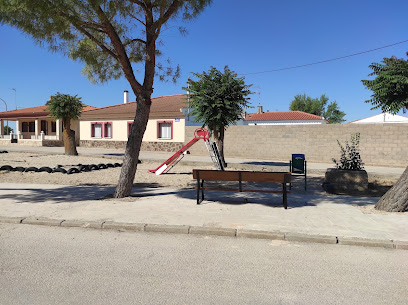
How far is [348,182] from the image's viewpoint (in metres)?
9.10

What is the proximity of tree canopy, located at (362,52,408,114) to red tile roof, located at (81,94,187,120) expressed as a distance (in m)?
15.8

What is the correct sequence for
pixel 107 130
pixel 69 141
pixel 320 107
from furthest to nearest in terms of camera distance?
1. pixel 320 107
2. pixel 107 130
3. pixel 69 141

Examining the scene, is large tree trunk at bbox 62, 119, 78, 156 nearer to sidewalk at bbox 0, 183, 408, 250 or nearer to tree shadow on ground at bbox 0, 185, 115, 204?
tree shadow on ground at bbox 0, 185, 115, 204

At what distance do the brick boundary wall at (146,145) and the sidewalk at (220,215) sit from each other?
1777 centimetres

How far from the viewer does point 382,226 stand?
221 inches

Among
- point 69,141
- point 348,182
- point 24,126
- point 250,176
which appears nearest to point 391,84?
point 348,182

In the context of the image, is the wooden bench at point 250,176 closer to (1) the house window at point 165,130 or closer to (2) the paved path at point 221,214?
(2) the paved path at point 221,214

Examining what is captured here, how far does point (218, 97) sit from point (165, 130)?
12688 millimetres

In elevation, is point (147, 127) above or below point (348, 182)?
above

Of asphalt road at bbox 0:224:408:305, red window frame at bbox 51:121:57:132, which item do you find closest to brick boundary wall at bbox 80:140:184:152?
red window frame at bbox 51:121:57:132

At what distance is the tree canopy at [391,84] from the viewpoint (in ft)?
35.5

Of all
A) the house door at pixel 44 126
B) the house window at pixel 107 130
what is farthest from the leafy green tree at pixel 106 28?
the house door at pixel 44 126

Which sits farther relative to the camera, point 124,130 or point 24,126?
point 24,126

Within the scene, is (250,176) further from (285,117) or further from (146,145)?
(285,117)
